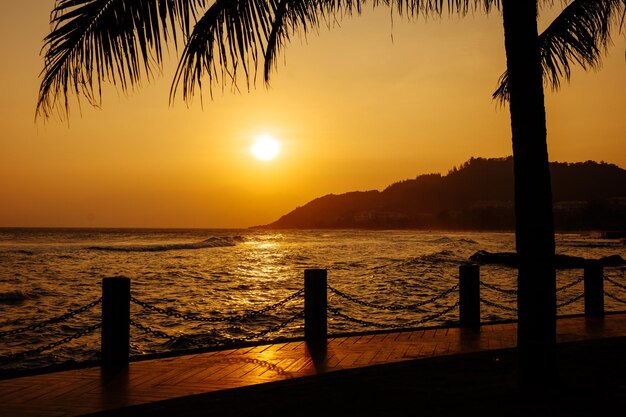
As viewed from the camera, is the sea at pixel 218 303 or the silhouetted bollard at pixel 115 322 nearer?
the silhouetted bollard at pixel 115 322

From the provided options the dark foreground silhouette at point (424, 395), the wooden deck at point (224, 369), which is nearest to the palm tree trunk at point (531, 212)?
the dark foreground silhouette at point (424, 395)

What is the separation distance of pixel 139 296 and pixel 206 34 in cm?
1983

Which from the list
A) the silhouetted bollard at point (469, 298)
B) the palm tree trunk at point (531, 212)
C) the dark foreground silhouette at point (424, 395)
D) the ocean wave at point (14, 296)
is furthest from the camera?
the ocean wave at point (14, 296)

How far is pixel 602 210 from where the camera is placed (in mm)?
185375

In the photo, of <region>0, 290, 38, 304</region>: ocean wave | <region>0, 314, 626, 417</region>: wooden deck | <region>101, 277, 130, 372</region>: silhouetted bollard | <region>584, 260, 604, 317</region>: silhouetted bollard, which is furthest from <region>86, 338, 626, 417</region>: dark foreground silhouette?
<region>0, 290, 38, 304</region>: ocean wave

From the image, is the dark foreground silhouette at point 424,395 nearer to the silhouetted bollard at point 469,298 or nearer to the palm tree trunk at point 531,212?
the palm tree trunk at point 531,212

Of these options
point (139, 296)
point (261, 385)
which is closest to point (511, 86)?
point (261, 385)

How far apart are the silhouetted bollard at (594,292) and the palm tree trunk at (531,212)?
6.52m

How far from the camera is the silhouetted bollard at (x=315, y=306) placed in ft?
30.6

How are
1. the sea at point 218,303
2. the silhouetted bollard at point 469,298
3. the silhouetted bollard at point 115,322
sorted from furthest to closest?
the sea at point 218,303
the silhouetted bollard at point 469,298
the silhouetted bollard at point 115,322

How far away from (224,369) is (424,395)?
8.14 feet

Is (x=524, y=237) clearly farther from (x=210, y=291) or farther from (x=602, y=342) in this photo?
(x=210, y=291)

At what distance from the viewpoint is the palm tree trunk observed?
6066 mm

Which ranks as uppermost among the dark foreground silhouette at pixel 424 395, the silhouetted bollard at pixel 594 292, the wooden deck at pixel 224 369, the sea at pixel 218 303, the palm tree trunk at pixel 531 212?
the palm tree trunk at pixel 531 212
